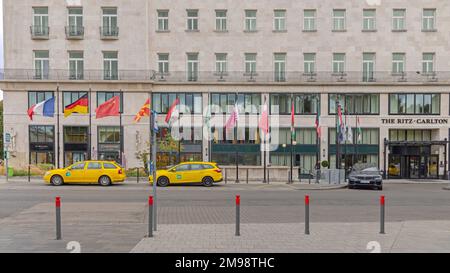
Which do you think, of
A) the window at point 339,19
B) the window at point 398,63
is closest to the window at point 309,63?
the window at point 339,19

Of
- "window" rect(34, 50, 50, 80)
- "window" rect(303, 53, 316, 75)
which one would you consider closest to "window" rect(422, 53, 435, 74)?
"window" rect(303, 53, 316, 75)

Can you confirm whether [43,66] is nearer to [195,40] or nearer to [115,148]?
[115,148]

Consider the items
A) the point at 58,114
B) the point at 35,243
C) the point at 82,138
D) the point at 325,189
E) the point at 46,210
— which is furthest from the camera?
the point at 82,138

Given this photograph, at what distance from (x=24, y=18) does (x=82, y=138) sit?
13.2m

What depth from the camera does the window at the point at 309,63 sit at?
128 ft

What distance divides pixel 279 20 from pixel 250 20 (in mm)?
2910

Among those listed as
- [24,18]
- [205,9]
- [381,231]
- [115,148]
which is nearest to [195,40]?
[205,9]

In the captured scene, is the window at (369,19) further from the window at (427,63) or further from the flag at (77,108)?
the flag at (77,108)

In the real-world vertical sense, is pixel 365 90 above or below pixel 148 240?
above

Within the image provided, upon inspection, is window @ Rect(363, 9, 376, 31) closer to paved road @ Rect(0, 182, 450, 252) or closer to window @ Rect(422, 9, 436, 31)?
window @ Rect(422, 9, 436, 31)

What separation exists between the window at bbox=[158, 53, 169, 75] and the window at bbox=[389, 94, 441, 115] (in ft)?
73.4

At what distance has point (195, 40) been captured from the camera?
39.2 meters

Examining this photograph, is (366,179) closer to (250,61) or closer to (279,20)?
(250,61)

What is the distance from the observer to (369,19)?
3881cm
